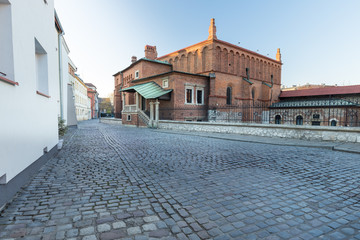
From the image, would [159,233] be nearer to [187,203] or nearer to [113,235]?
[113,235]

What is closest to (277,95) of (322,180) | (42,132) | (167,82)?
(167,82)

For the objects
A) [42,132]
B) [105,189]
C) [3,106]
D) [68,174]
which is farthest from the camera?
[42,132]

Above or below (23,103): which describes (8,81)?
above

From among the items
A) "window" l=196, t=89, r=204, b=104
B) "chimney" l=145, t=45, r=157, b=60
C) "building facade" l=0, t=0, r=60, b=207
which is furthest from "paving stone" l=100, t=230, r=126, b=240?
"chimney" l=145, t=45, r=157, b=60

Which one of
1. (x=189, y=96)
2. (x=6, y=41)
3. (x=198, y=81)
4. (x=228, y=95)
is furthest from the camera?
(x=228, y=95)

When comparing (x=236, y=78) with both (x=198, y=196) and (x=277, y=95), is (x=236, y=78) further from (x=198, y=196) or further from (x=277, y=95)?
(x=198, y=196)

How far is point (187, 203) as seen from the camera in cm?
300

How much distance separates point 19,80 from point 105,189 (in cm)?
264

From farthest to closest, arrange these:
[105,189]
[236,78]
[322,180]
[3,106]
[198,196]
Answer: [236,78]
[322,180]
[105,189]
[198,196]
[3,106]

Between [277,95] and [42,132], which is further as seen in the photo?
[277,95]

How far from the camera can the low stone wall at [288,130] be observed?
8.66 meters

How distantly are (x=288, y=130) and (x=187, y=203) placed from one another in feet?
31.4

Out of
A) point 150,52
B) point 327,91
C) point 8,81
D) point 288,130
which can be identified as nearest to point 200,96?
point 150,52

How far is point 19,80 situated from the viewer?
11.8 feet
